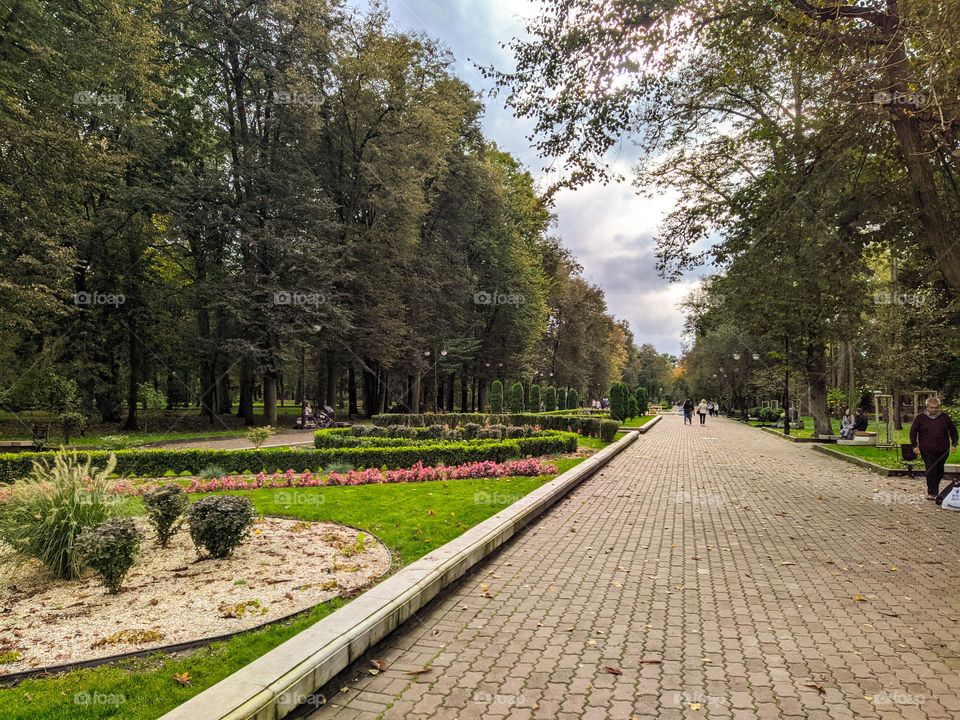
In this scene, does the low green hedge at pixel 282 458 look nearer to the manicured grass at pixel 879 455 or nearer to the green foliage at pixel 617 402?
the manicured grass at pixel 879 455

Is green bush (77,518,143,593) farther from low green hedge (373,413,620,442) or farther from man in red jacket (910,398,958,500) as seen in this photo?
low green hedge (373,413,620,442)

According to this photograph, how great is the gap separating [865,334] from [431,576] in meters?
29.9

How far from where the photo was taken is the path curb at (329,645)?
3094 millimetres

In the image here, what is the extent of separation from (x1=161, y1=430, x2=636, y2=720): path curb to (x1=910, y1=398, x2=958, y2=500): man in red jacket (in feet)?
28.8

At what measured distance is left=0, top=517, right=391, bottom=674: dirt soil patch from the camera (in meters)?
4.14

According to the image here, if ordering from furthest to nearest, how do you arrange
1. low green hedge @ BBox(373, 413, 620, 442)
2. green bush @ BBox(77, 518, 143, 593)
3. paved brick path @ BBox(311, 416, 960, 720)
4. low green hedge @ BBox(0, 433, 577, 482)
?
low green hedge @ BBox(373, 413, 620, 442), low green hedge @ BBox(0, 433, 577, 482), green bush @ BBox(77, 518, 143, 593), paved brick path @ BBox(311, 416, 960, 720)

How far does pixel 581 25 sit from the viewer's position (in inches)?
362

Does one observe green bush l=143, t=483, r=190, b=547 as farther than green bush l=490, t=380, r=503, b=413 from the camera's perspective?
No

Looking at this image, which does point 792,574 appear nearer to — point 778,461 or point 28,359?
point 778,461

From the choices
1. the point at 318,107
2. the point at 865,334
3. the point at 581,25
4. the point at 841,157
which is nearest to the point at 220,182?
the point at 318,107

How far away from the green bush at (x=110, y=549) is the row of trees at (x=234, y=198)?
16.3 meters

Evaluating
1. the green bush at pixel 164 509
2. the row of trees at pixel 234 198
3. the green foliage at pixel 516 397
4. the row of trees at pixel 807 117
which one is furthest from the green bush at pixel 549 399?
the green bush at pixel 164 509

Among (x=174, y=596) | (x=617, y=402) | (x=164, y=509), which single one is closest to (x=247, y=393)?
(x=617, y=402)

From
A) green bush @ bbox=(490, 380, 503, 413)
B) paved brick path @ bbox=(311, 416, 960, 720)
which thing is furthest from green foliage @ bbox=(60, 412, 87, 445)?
green bush @ bbox=(490, 380, 503, 413)
